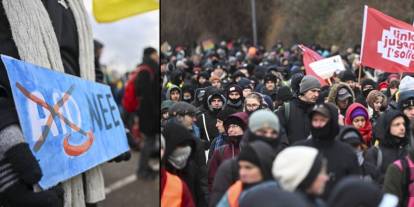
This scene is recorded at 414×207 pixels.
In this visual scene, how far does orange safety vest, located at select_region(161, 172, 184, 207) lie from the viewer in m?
4.77

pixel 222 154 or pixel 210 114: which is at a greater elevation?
pixel 222 154

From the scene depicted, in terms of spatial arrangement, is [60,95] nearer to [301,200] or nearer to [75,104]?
[75,104]

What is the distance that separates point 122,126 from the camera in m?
4.69

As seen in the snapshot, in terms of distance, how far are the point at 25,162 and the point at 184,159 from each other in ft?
5.53

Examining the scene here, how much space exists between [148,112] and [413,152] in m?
2.77

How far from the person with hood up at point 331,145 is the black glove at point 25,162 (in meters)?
1.86

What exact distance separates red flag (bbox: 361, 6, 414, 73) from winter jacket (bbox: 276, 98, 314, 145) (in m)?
3.52

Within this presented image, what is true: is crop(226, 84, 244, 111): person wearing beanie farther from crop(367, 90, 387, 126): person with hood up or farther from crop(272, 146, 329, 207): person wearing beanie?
crop(272, 146, 329, 207): person wearing beanie

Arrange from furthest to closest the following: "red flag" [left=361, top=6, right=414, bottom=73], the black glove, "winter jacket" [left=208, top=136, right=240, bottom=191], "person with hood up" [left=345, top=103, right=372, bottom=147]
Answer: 1. "red flag" [left=361, top=6, right=414, bottom=73]
2. "person with hood up" [left=345, top=103, right=372, bottom=147]
3. "winter jacket" [left=208, top=136, right=240, bottom=191]
4. the black glove

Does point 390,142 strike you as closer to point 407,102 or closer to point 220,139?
point 407,102

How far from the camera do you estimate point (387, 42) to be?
1028 cm

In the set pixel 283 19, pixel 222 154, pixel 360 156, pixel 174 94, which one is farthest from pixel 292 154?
pixel 283 19

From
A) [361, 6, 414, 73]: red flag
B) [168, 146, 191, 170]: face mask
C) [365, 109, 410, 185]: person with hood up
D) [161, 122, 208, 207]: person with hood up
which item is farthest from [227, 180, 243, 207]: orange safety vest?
[361, 6, 414, 73]: red flag

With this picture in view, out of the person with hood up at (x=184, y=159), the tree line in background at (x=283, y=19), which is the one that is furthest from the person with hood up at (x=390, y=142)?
the tree line in background at (x=283, y=19)
